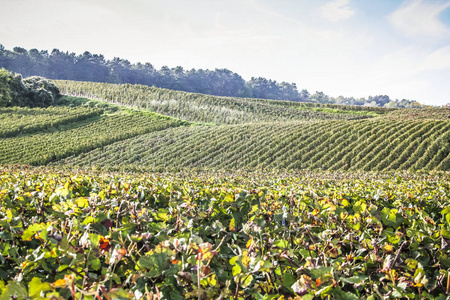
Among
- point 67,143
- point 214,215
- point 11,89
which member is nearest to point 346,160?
point 214,215

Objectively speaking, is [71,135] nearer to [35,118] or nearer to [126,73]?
[35,118]

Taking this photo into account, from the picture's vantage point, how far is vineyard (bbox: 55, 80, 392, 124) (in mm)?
47062

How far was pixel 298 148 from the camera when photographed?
25656mm

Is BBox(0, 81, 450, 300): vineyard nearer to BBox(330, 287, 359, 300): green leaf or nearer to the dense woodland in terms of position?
BBox(330, 287, 359, 300): green leaf

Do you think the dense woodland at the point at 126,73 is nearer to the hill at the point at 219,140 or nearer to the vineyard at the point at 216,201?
the vineyard at the point at 216,201

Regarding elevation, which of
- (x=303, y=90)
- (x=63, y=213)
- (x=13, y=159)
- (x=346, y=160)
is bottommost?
(x=13, y=159)

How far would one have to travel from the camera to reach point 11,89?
165ft

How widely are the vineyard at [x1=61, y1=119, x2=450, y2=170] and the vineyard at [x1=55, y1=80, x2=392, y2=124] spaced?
47.6 feet

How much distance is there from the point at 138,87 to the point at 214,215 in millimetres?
64021

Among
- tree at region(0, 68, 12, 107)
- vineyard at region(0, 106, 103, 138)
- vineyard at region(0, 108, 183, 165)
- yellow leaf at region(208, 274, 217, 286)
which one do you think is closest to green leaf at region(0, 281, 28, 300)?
yellow leaf at region(208, 274, 217, 286)

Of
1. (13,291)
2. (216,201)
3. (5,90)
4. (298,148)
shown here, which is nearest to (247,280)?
(13,291)

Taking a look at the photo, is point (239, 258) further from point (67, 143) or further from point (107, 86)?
point (107, 86)

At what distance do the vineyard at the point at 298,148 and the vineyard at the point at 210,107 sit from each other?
14500 millimetres

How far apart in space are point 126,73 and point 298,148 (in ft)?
380
